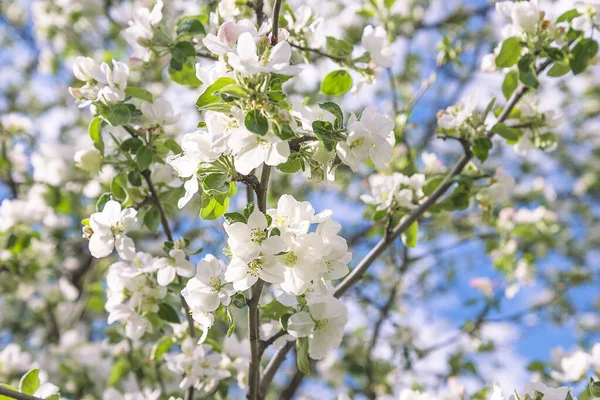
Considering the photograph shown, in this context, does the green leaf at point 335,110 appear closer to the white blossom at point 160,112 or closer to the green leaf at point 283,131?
the green leaf at point 283,131

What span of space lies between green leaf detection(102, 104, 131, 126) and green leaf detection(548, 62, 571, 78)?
3.68 ft

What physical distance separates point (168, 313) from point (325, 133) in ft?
2.25

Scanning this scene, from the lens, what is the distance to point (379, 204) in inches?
59.8

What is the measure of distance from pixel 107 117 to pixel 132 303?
44 centimetres

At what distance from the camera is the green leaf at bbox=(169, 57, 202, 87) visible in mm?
1353

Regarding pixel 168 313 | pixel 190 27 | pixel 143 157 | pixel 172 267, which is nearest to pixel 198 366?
pixel 168 313

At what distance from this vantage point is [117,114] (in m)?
1.21

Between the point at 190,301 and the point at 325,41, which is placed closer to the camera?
the point at 190,301

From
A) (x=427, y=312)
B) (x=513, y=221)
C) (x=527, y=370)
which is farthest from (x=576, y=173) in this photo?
(x=527, y=370)

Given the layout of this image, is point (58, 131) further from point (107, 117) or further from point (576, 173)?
point (576, 173)

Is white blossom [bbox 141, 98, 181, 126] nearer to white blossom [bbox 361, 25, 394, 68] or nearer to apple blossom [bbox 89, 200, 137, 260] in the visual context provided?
apple blossom [bbox 89, 200, 137, 260]

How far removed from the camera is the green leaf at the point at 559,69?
144 centimetres

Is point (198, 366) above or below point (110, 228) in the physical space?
below

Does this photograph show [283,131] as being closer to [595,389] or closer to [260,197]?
[260,197]
